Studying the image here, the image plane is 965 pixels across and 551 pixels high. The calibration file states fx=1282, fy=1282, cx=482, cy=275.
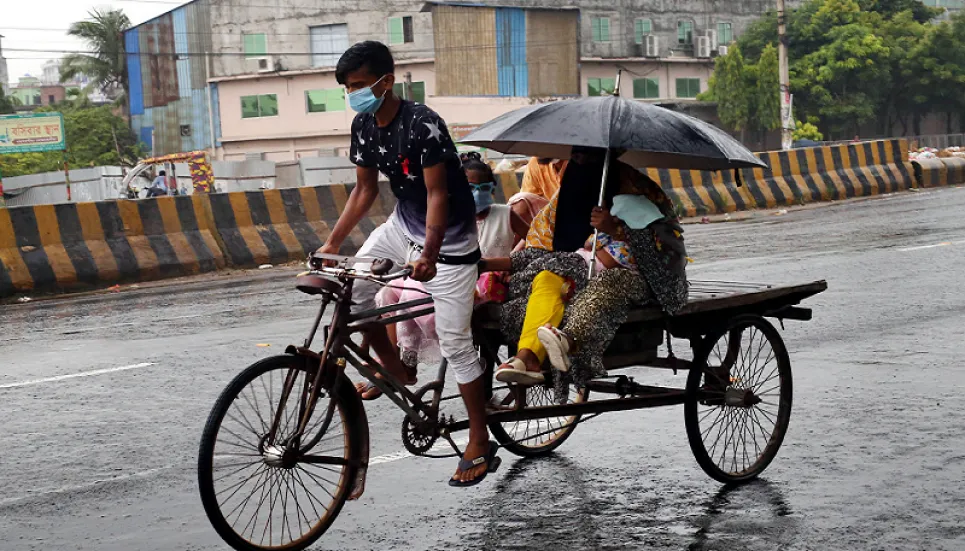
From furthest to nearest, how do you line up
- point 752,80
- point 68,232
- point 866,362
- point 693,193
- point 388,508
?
point 752,80
point 693,193
point 68,232
point 866,362
point 388,508

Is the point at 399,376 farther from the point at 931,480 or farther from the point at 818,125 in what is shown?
the point at 818,125

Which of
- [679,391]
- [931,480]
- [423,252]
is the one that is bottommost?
[931,480]

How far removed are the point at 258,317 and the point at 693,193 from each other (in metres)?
12.6

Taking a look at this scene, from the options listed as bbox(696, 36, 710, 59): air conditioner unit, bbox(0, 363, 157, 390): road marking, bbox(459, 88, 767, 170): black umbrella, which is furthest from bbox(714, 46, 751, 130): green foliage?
bbox(459, 88, 767, 170): black umbrella

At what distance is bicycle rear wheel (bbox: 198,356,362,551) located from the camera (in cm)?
452

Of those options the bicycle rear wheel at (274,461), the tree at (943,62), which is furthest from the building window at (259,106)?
the bicycle rear wheel at (274,461)

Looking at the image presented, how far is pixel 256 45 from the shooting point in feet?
198

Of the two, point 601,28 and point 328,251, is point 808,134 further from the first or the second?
point 328,251

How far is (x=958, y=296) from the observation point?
10.8 metres

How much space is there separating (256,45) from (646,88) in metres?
18.4

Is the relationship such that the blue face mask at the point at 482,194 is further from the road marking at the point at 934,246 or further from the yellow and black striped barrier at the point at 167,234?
the yellow and black striped barrier at the point at 167,234

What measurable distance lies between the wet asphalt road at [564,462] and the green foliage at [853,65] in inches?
1913

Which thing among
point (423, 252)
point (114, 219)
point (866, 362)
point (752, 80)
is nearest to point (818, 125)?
Answer: point (752, 80)

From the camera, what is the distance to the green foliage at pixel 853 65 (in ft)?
189
